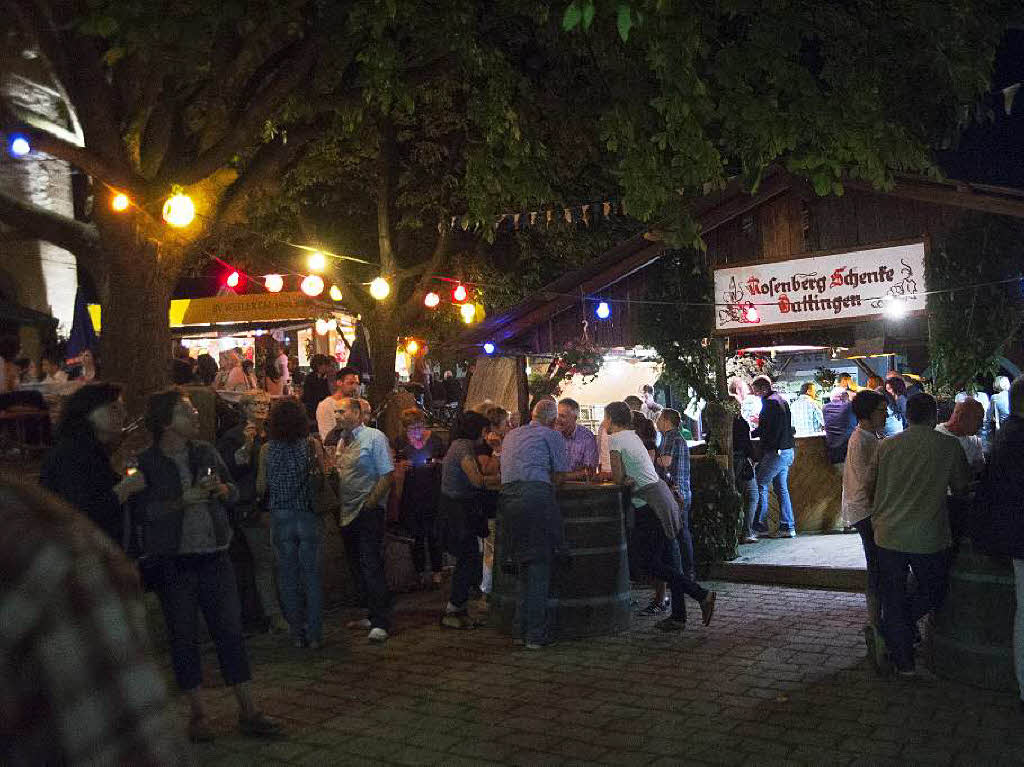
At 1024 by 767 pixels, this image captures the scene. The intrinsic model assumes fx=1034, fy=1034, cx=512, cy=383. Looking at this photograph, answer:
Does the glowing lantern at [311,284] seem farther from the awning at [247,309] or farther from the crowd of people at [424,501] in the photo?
the crowd of people at [424,501]

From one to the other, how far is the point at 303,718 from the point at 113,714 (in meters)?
5.58

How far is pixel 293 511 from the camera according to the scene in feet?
27.6

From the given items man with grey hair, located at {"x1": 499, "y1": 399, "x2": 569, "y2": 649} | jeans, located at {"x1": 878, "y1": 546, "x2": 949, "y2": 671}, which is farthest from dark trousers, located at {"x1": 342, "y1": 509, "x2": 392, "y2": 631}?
jeans, located at {"x1": 878, "y1": 546, "x2": 949, "y2": 671}

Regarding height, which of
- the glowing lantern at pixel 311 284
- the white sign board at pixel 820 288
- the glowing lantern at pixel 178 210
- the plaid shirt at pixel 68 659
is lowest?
the plaid shirt at pixel 68 659

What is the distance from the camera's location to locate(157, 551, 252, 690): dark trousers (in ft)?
20.1

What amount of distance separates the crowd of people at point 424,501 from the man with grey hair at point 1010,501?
0.5 inches

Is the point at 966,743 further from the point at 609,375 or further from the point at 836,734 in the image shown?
the point at 609,375

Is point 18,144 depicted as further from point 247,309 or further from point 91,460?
point 247,309

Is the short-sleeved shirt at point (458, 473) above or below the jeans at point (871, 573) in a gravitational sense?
above

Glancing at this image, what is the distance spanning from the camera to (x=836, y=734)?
5984mm

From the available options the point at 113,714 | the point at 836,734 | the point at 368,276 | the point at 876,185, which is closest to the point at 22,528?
the point at 113,714

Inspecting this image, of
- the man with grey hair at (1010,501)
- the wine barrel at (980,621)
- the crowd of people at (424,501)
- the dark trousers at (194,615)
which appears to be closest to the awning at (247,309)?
the crowd of people at (424,501)

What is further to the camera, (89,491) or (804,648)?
(804,648)

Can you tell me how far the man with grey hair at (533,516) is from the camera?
8445mm
